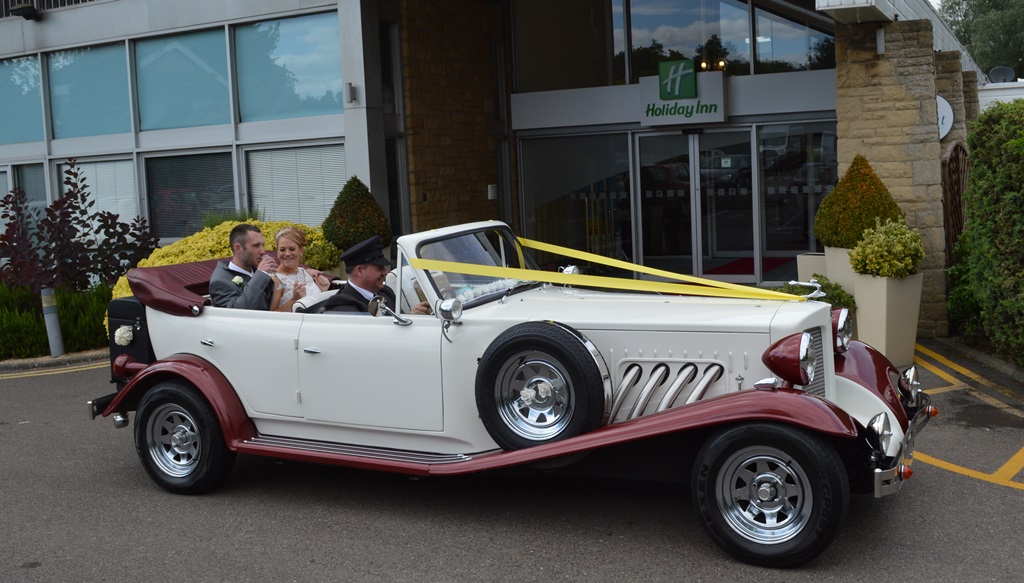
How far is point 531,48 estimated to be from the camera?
52.1 feet

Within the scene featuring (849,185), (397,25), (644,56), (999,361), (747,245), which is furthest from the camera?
(644,56)

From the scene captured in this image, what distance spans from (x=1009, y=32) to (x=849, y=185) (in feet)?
143

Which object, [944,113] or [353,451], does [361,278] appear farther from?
[944,113]

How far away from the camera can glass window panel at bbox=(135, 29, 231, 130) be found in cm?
1358

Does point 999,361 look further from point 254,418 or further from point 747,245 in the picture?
point 254,418

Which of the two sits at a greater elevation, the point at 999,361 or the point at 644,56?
the point at 644,56

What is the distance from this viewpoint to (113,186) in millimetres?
14672

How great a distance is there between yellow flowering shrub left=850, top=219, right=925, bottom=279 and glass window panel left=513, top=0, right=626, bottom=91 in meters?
6.89

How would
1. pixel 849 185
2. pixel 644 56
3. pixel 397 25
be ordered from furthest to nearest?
pixel 644 56, pixel 397 25, pixel 849 185

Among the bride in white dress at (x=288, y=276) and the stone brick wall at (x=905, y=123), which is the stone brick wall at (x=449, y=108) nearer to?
the stone brick wall at (x=905, y=123)

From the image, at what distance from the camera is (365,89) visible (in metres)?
12.3

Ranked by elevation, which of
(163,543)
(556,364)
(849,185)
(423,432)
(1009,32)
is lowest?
(163,543)

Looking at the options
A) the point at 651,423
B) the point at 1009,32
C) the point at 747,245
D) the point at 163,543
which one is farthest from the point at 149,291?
the point at 1009,32

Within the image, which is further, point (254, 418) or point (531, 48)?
point (531, 48)
